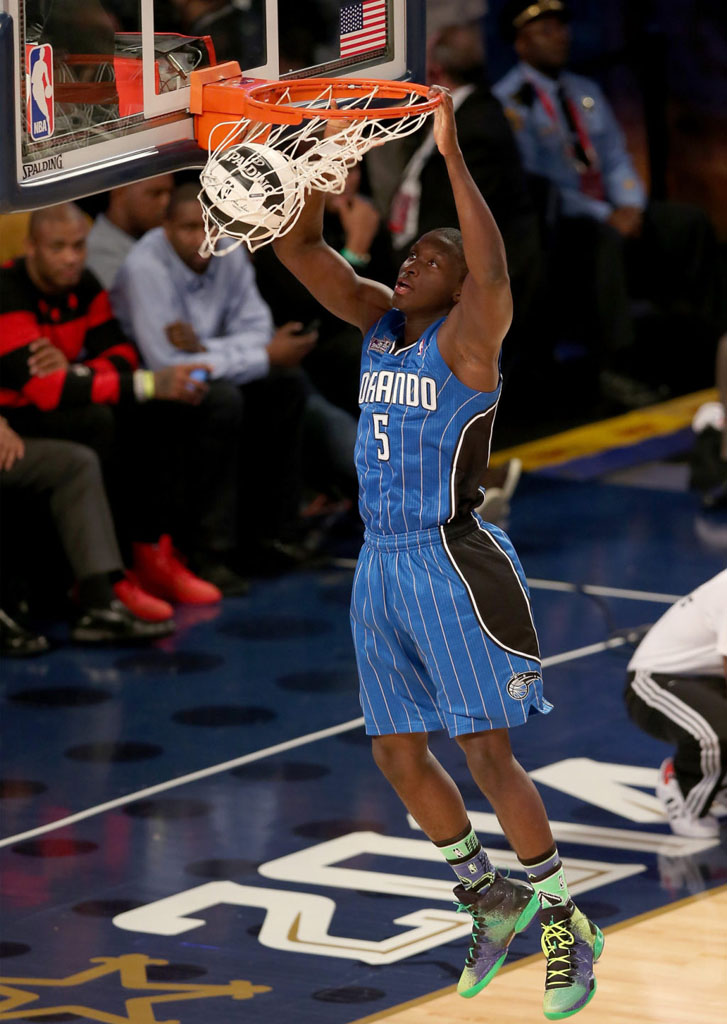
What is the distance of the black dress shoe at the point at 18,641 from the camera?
854cm

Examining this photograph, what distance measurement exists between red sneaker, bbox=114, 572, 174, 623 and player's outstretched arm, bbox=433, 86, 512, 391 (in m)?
4.11

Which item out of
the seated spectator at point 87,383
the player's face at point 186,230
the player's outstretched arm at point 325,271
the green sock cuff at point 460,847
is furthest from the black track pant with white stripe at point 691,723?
the player's face at point 186,230

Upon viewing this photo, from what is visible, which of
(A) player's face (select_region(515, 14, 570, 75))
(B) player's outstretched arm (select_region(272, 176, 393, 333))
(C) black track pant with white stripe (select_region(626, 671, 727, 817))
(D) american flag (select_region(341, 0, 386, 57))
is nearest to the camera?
(B) player's outstretched arm (select_region(272, 176, 393, 333))

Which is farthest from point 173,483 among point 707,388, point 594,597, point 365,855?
point 707,388

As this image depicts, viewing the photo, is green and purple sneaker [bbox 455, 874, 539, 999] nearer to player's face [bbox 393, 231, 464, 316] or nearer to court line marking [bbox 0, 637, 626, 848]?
player's face [bbox 393, 231, 464, 316]

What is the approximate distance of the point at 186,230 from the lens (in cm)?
915

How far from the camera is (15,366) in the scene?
8547 millimetres

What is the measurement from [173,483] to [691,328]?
554cm

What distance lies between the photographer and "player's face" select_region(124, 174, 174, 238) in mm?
9391

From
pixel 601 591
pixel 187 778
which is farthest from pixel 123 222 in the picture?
pixel 187 778

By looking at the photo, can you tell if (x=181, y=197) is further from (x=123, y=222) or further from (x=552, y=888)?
(x=552, y=888)

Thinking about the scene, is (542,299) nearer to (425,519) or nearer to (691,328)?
(691,328)

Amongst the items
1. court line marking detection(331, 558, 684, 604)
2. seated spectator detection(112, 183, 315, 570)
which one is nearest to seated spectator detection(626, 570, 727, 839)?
court line marking detection(331, 558, 684, 604)

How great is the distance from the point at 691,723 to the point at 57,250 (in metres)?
3.51
